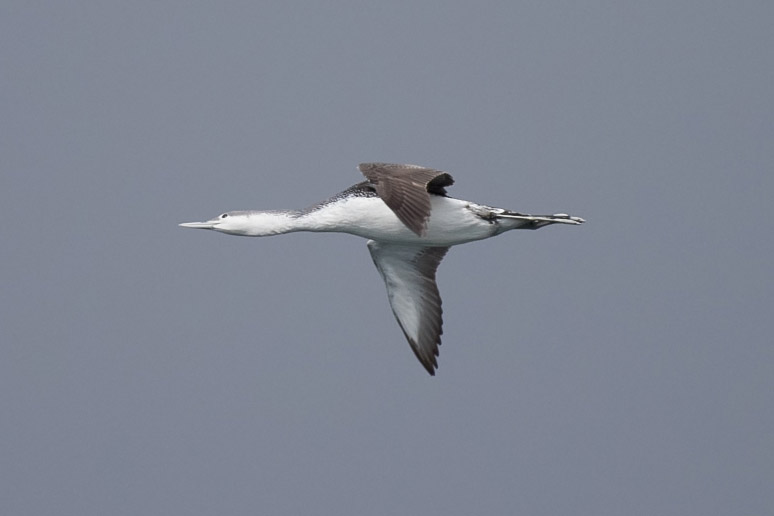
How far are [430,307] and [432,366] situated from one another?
88 centimetres

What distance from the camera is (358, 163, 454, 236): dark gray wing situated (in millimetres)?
14594

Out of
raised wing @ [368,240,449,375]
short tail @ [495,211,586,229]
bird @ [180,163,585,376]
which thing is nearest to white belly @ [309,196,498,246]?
bird @ [180,163,585,376]

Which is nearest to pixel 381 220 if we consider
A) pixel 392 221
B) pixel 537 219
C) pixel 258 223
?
pixel 392 221

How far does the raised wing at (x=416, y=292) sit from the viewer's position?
732 inches

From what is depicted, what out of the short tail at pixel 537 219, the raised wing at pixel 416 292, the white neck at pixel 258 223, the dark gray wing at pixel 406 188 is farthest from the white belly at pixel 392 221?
the raised wing at pixel 416 292

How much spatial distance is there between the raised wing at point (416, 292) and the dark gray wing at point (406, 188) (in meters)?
2.76

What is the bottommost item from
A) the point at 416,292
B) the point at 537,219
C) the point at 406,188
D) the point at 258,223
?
the point at 416,292

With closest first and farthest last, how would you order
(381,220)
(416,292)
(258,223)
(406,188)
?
(406,188) < (381,220) < (258,223) < (416,292)

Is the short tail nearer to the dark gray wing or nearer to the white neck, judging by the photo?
the dark gray wing

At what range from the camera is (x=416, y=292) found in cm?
1877

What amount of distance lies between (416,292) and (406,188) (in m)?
4.02

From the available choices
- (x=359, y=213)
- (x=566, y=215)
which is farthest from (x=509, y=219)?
(x=359, y=213)

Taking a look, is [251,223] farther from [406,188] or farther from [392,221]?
[406,188]

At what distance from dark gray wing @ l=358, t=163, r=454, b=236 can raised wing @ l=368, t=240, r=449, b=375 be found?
2.76m
